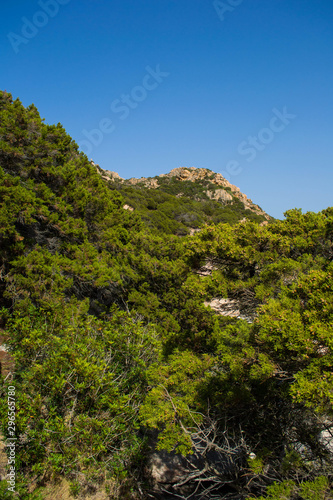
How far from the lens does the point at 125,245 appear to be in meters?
10.5

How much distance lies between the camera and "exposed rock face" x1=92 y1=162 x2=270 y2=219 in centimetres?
5015

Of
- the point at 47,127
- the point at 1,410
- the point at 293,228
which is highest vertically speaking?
the point at 47,127

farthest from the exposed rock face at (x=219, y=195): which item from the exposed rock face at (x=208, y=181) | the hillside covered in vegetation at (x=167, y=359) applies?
the hillside covered in vegetation at (x=167, y=359)

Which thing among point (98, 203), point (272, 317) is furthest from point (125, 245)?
point (272, 317)

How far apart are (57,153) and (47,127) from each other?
3.61ft

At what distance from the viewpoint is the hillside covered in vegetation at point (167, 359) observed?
3.95 meters

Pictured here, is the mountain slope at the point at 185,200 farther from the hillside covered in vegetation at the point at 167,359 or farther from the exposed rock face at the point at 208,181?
the hillside covered in vegetation at the point at 167,359

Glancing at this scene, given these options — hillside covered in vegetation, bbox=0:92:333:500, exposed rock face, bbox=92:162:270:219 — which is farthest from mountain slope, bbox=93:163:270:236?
hillside covered in vegetation, bbox=0:92:333:500

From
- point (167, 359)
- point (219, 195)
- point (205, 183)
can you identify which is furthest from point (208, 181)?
point (167, 359)

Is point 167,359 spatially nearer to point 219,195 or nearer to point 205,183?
point 219,195

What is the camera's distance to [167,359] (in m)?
7.00

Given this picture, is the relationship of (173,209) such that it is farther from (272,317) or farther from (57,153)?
(272,317)

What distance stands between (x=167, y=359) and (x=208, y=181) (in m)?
52.2

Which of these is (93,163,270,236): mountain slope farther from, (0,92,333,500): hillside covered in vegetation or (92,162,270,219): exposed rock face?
(0,92,333,500): hillside covered in vegetation
